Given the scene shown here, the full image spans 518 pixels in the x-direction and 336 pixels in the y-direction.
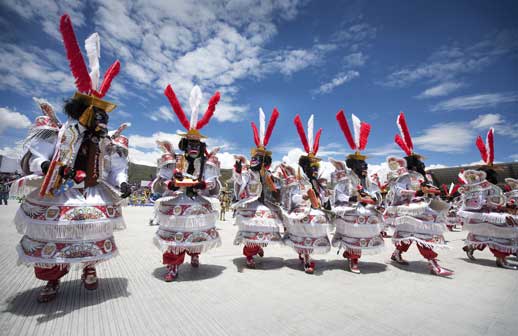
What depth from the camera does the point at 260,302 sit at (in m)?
2.98

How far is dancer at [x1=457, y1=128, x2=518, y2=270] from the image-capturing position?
5.14 m

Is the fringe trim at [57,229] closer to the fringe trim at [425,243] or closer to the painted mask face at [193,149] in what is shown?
the painted mask face at [193,149]

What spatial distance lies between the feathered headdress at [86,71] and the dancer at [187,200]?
3.54ft

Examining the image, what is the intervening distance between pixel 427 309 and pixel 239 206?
311 cm

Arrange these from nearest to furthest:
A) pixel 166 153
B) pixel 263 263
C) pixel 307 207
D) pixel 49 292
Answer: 1. pixel 49 292
2. pixel 166 153
3. pixel 307 207
4. pixel 263 263

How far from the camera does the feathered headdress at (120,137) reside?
3.34 meters

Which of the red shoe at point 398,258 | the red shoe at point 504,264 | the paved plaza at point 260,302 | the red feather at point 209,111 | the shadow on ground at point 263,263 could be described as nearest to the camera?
the paved plaza at point 260,302

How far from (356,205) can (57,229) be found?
4.63m

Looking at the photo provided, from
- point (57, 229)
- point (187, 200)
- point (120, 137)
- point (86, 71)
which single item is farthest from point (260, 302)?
point (86, 71)

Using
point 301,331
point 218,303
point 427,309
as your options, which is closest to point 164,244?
point 218,303

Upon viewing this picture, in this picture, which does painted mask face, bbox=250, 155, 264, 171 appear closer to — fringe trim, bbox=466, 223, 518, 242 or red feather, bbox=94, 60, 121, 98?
red feather, bbox=94, 60, 121, 98

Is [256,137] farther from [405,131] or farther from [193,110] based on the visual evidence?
[405,131]

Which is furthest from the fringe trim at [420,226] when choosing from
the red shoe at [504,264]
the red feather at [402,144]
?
the red shoe at [504,264]

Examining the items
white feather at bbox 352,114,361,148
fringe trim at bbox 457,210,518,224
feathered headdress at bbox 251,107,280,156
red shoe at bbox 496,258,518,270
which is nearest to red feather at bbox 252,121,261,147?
feathered headdress at bbox 251,107,280,156
